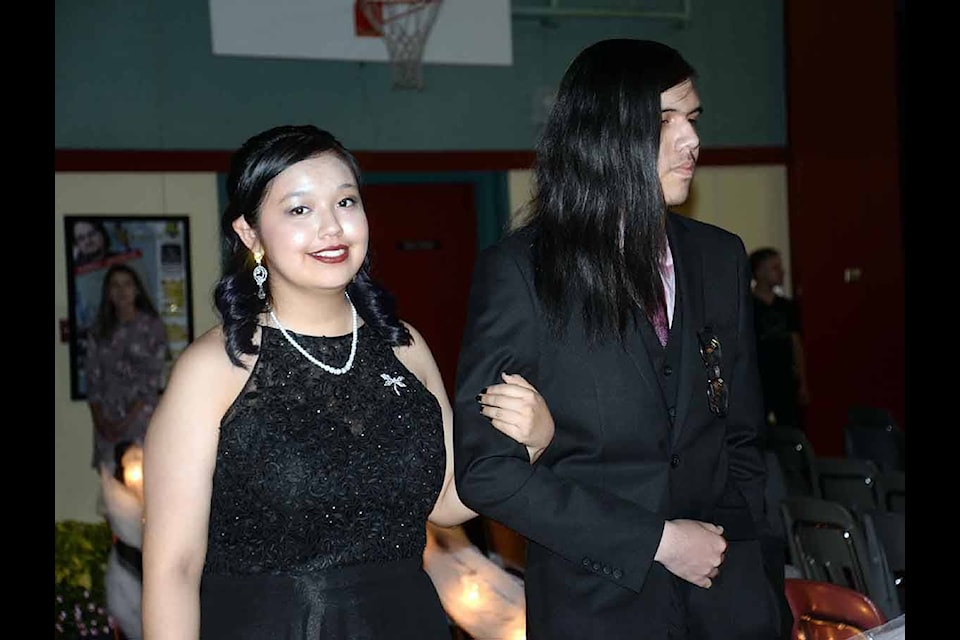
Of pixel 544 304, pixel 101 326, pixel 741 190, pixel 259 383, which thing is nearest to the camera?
pixel 544 304

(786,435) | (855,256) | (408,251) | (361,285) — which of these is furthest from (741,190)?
(361,285)

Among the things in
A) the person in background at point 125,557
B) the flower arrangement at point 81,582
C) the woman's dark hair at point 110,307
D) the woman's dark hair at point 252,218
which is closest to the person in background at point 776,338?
the woman's dark hair at point 110,307

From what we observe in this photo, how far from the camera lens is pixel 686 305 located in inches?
84.7

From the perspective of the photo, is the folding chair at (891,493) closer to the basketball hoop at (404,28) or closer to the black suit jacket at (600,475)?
the black suit jacket at (600,475)

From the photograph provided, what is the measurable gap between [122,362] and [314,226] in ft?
16.2

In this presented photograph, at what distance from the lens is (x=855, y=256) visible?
941 centimetres

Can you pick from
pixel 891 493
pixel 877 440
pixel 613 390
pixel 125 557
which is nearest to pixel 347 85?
pixel 877 440

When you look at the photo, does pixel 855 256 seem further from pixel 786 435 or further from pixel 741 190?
pixel 786 435

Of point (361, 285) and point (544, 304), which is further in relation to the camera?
point (361, 285)

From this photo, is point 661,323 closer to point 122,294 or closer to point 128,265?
point 122,294

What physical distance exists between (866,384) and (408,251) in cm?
366

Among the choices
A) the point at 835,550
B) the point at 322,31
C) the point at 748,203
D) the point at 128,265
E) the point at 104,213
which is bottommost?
the point at 835,550

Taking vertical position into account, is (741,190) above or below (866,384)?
above

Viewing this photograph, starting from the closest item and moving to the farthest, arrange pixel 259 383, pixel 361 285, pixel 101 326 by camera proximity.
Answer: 1. pixel 259 383
2. pixel 361 285
3. pixel 101 326
